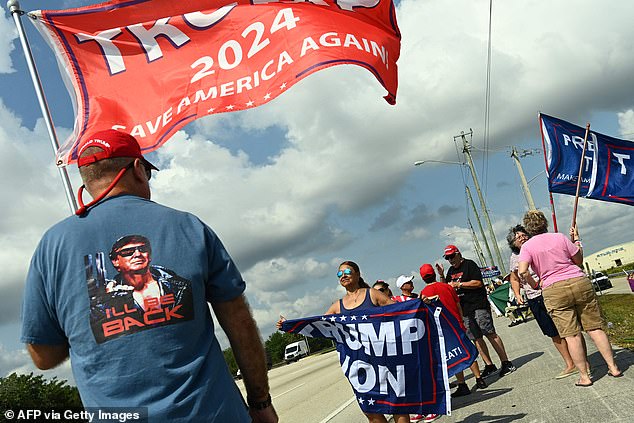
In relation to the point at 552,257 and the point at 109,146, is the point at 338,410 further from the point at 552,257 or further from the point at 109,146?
the point at 109,146

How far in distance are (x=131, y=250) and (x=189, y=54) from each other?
394cm

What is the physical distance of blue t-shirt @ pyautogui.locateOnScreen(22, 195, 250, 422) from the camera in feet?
6.70

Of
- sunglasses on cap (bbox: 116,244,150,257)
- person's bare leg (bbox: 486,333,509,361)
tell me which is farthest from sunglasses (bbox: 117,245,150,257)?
person's bare leg (bbox: 486,333,509,361)

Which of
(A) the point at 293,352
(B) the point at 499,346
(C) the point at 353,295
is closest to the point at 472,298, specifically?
(B) the point at 499,346

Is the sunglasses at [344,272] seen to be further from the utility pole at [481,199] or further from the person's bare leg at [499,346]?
the utility pole at [481,199]

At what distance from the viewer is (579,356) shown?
632cm

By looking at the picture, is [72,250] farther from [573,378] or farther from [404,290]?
[404,290]

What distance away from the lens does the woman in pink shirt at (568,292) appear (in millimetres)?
6348

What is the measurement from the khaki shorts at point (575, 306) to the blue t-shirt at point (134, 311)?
5.13m

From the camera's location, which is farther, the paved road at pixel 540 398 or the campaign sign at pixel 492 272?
the campaign sign at pixel 492 272

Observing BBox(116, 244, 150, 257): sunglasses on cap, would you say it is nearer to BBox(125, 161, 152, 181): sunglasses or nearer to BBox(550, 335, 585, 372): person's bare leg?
BBox(125, 161, 152, 181): sunglasses

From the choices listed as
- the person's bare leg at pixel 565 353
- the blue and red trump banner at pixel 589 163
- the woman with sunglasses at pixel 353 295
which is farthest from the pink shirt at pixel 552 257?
the blue and red trump banner at pixel 589 163

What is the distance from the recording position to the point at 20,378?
34.8 feet

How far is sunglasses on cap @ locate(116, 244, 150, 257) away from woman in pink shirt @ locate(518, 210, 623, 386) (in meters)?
5.37
